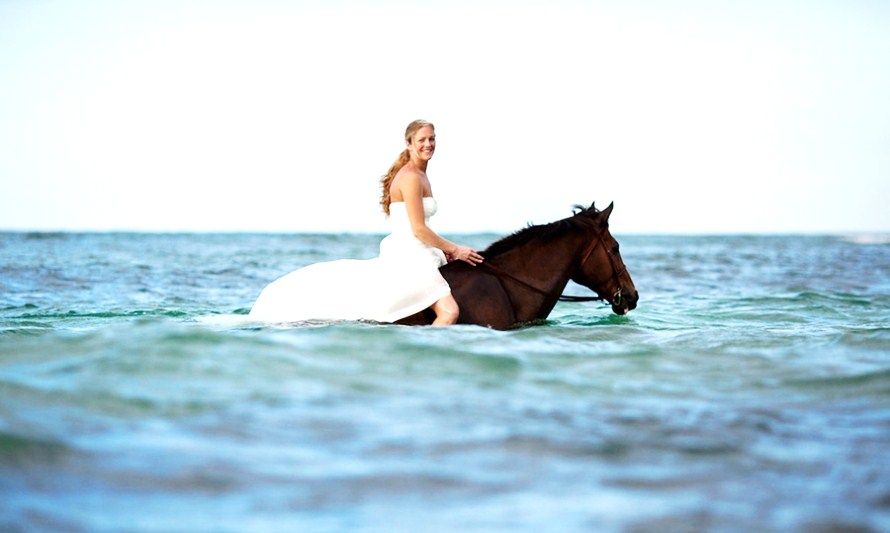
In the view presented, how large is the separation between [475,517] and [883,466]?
190 centimetres

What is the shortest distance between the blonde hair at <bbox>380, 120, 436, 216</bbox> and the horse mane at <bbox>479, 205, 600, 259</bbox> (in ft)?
3.37

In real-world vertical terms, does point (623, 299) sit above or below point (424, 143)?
below

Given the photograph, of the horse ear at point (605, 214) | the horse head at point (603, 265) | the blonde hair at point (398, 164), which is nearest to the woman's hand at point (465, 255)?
the blonde hair at point (398, 164)

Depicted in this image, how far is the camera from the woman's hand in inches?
323

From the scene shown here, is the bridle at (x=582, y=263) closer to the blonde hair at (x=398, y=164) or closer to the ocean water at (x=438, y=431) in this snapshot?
the ocean water at (x=438, y=431)

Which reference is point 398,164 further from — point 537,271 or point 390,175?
point 537,271

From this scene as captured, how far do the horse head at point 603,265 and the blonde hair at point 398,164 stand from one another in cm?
179

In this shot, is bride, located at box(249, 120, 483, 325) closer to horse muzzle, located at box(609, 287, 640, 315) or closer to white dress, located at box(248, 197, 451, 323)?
white dress, located at box(248, 197, 451, 323)

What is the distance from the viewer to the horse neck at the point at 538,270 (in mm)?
8453

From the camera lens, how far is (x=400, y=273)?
7973 millimetres

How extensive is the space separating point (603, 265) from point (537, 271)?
2.12 ft

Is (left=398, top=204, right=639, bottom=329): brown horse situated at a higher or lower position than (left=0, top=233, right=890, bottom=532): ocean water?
higher

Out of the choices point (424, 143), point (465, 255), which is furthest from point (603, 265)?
point (424, 143)

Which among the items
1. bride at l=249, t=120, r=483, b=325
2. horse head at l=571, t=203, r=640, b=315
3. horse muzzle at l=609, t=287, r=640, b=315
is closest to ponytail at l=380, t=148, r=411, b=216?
A: bride at l=249, t=120, r=483, b=325
